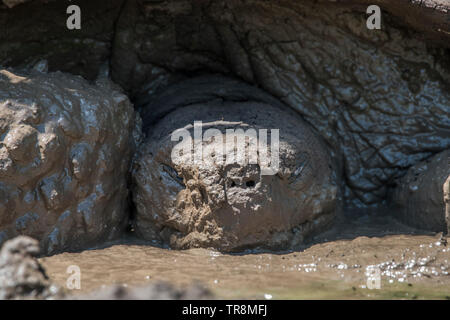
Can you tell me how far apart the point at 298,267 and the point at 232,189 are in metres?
0.64

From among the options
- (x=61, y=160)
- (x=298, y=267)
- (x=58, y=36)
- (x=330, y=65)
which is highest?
(x=58, y=36)

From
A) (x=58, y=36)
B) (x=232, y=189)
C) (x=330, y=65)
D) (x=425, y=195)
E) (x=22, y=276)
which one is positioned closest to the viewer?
(x=22, y=276)

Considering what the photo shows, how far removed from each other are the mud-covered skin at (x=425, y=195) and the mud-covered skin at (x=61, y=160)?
207 cm

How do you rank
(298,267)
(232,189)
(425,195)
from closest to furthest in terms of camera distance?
(298,267), (232,189), (425,195)

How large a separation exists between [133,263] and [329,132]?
6.43 ft

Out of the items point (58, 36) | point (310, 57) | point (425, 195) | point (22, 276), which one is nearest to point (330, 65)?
point (310, 57)

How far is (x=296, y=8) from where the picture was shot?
397 centimetres

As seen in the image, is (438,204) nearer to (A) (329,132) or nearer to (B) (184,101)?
(A) (329,132)

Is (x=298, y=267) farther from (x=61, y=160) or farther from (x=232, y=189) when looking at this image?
(x=61, y=160)

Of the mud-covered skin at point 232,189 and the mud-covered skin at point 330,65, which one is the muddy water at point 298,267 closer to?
the mud-covered skin at point 232,189

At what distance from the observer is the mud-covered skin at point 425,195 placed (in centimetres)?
353

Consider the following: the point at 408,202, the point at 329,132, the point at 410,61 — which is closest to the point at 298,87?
the point at 329,132

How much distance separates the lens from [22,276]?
247 centimetres
